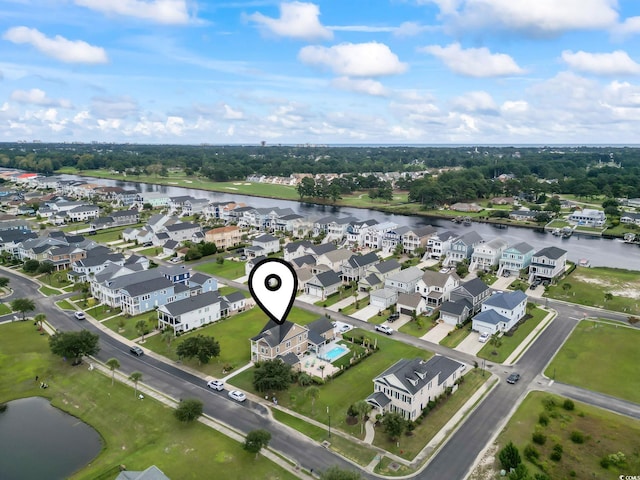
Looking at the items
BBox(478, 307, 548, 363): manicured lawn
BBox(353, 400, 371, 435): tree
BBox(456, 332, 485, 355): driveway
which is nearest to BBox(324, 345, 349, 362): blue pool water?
BBox(353, 400, 371, 435): tree

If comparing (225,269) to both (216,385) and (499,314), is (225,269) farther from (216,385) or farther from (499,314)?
(499,314)

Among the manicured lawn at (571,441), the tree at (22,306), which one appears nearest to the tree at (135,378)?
the tree at (22,306)

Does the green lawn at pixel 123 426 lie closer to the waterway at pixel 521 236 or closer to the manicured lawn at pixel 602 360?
the manicured lawn at pixel 602 360

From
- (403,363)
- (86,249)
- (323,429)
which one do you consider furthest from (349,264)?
(86,249)

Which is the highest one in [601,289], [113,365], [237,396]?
[601,289]

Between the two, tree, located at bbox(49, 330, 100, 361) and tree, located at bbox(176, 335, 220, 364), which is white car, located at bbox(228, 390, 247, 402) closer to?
tree, located at bbox(176, 335, 220, 364)

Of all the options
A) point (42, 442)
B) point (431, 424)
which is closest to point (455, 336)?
point (431, 424)

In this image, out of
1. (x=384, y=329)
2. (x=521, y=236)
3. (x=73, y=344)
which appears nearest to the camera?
(x=73, y=344)
